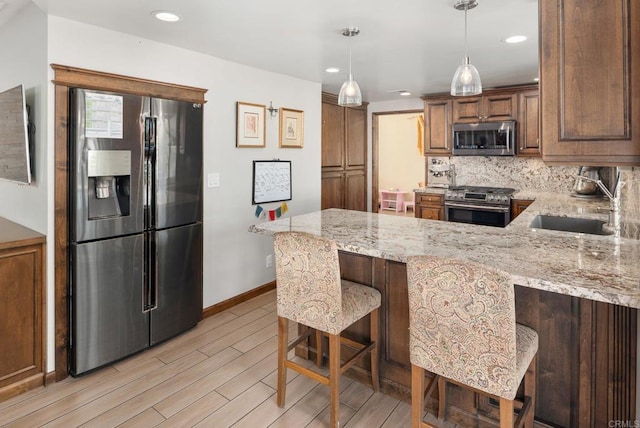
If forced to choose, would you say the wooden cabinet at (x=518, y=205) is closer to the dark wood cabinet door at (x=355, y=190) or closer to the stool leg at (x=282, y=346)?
the dark wood cabinet door at (x=355, y=190)

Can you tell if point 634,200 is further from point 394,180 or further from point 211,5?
point 394,180

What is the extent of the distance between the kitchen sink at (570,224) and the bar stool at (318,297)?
1682 mm

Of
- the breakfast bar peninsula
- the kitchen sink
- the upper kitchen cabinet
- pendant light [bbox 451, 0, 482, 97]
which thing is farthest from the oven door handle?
the upper kitchen cabinet

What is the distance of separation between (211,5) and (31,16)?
1.31 m

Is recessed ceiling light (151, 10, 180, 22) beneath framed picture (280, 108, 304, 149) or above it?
above

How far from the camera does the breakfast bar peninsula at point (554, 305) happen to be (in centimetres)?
151

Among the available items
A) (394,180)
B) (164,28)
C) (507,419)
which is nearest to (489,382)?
(507,419)

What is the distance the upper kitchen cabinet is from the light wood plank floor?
163 centimetres

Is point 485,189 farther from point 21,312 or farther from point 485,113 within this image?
point 21,312

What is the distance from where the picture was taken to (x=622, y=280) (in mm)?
1404

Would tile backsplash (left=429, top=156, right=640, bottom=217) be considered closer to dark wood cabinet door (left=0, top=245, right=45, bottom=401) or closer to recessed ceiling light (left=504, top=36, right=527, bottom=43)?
recessed ceiling light (left=504, top=36, right=527, bottom=43)

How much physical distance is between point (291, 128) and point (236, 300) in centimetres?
194

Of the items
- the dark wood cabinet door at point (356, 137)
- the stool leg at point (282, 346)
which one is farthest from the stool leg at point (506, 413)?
the dark wood cabinet door at point (356, 137)

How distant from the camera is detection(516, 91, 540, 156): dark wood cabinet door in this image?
4.66m
